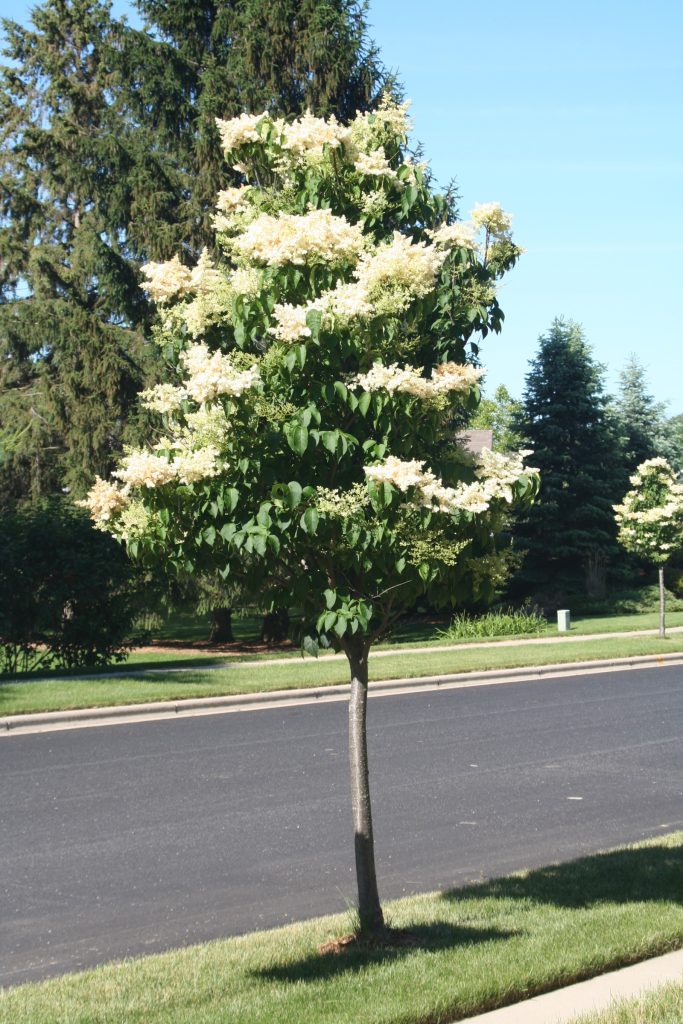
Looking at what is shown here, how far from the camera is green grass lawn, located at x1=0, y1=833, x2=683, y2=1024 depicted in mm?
4574

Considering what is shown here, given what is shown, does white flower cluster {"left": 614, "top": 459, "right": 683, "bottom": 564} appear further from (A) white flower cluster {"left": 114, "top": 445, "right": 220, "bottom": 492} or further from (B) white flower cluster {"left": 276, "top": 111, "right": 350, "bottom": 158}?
(A) white flower cluster {"left": 114, "top": 445, "right": 220, "bottom": 492}

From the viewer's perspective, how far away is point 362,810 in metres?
5.75

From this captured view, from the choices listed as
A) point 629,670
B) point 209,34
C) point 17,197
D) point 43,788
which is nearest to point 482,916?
point 43,788

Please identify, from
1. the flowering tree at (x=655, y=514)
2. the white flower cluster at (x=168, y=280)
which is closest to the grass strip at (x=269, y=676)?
the flowering tree at (x=655, y=514)

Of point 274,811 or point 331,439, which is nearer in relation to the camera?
point 331,439

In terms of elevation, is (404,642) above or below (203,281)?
below

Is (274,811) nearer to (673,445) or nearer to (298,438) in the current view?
(298,438)

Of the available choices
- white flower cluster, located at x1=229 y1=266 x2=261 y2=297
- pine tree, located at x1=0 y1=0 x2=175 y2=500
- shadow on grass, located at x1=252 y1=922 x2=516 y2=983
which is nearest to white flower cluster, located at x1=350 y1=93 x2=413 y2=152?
white flower cluster, located at x1=229 y1=266 x2=261 y2=297

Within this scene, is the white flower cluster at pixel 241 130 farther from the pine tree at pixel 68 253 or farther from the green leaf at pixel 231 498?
the pine tree at pixel 68 253

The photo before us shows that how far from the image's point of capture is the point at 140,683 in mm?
16234

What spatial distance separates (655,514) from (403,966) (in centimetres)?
2295

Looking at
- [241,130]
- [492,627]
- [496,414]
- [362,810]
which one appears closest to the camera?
[362,810]

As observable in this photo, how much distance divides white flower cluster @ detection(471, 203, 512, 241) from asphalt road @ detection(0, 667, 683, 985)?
12.8 feet

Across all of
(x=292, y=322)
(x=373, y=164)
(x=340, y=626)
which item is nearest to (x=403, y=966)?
(x=340, y=626)
